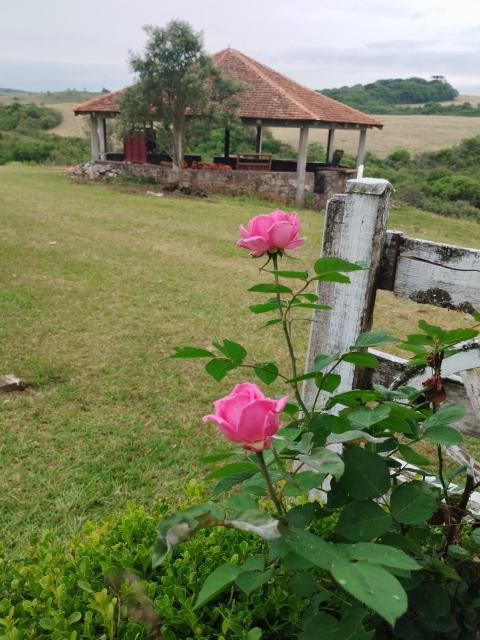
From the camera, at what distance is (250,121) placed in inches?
643

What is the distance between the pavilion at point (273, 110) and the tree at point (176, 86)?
2.70 ft

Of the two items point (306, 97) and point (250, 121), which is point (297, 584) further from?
point (306, 97)

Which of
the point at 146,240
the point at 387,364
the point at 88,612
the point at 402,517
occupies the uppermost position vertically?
the point at 402,517

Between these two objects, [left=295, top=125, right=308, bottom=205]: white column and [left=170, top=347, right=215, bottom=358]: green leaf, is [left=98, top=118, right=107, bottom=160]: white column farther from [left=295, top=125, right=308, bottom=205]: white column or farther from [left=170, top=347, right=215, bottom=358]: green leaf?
Result: [left=170, top=347, right=215, bottom=358]: green leaf

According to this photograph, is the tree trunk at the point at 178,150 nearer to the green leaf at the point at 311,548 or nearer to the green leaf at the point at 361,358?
the green leaf at the point at 361,358

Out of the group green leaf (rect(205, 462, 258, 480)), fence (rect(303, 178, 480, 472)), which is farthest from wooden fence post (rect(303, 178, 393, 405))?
green leaf (rect(205, 462, 258, 480))

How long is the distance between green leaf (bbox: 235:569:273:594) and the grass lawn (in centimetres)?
68

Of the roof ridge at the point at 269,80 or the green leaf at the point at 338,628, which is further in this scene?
the roof ridge at the point at 269,80

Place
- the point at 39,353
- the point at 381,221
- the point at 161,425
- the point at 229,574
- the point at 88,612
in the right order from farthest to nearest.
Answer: the point at 39,353 → the point at 161,425 → the point at 381,221 → the point at 88,612 → the point at 229,574

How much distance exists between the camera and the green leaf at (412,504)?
0.77m

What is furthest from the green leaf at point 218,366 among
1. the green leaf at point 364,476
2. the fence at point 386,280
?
the fence at point 386,280

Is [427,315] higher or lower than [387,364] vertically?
lower

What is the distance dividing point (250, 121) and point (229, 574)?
16.9m

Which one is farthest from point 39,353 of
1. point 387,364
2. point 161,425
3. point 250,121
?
point 250,121
